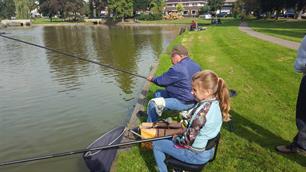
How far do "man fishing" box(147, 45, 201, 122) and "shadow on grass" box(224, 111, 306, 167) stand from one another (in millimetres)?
1264

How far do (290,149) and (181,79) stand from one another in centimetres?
222

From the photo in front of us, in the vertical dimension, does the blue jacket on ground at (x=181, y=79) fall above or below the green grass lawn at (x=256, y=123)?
above

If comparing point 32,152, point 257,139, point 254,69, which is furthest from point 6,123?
point 254,69

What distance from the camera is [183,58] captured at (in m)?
6.05

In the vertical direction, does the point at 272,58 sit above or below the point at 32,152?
above

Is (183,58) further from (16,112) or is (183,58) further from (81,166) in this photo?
(16,112)

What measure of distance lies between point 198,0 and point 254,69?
143 meters

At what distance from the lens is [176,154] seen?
4.42 m

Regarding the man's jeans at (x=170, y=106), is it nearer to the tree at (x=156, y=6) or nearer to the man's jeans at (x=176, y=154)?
the man's jeans at (x=176, y=154)

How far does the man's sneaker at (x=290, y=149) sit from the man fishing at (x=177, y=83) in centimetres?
173

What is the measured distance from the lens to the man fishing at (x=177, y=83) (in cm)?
604

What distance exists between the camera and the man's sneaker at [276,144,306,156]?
18.4 ft

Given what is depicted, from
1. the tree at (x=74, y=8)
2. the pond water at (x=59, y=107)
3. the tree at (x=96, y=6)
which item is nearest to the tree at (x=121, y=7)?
the tree at (x=74, y=8)

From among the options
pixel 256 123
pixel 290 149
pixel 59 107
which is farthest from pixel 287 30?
pixel 290 149
